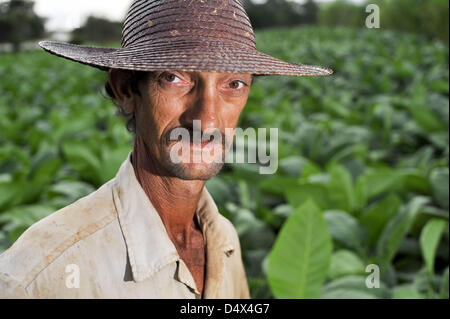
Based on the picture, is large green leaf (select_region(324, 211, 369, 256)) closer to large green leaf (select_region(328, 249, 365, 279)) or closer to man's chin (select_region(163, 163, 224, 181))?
large green leaf (select_region(328, 249, 365, 279))

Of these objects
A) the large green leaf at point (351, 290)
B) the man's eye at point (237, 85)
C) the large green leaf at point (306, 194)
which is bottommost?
the large green leaf at point (351, 290)

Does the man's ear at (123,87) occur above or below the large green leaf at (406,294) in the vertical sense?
above

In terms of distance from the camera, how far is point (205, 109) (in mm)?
752

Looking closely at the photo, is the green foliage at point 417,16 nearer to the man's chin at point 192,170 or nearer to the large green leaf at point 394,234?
the large green leaf at point 394,234

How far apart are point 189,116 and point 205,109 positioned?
0.03 meters

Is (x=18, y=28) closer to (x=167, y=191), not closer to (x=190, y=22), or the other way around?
(x=167, y=191)

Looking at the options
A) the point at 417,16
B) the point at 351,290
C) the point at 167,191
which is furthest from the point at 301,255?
the point at 417,16

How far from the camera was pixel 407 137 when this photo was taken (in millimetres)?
3666

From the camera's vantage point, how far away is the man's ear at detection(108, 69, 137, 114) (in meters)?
0.85

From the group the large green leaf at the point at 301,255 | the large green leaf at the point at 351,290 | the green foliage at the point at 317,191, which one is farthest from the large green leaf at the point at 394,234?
the large green leaf at the point at 301,255

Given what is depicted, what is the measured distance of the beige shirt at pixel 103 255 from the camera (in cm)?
77

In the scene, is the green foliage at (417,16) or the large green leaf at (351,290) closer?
the large green leaf at (351,290)

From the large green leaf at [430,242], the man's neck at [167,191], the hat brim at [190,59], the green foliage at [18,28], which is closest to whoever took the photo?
the hat brim at [190,59]
